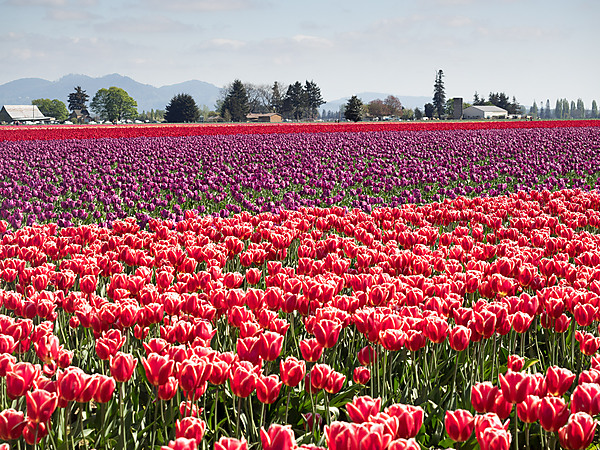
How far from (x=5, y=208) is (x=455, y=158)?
53.4 ft

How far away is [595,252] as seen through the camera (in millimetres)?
5285

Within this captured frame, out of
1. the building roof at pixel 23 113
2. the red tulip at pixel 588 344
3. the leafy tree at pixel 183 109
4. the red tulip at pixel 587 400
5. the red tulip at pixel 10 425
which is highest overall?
the building roof at pixel 23 113

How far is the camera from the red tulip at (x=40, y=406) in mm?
2264

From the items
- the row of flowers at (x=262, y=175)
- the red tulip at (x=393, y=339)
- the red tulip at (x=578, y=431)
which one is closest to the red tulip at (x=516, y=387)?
the red tulip at (x=578, y=431)

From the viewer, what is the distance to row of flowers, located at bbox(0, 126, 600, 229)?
453 inches

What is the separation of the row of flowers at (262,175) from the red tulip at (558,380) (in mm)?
7126

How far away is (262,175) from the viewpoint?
1627 centimetres

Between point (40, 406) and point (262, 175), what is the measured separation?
1416 centimetres

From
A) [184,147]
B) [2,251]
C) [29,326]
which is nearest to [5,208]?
[2,251]

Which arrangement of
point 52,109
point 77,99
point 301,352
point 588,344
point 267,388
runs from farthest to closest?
point 52,109, point 77,99, point 301,352, point 588,344, point 267,388

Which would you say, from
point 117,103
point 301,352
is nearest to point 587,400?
point 301,352

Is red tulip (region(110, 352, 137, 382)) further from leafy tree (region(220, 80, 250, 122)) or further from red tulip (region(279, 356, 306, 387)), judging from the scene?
leafy tree (region(220, 80, 250, 122))

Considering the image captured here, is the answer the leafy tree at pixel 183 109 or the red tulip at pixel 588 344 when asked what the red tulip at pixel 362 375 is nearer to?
the red tulip at pixel 588 344

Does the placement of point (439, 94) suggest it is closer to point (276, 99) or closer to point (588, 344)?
point (276, 99)
